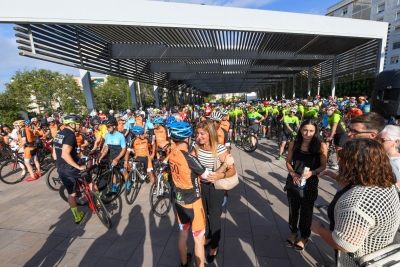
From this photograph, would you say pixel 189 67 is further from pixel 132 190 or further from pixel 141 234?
pixel 141 234

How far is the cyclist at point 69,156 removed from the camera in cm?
314

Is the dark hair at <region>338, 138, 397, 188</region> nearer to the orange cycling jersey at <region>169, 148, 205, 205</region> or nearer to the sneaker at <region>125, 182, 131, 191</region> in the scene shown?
the orange cycling jersey at <region>169, 148, 205, 205</region>

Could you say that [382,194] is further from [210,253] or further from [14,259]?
[14,259]

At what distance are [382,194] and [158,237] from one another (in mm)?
2976

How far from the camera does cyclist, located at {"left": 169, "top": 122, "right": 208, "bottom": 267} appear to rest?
78.4 inches

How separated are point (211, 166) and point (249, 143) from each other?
580 cm

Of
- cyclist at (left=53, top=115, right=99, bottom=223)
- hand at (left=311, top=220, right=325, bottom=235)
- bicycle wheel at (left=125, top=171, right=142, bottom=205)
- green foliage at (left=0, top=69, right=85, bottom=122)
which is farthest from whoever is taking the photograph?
green foliage at (left=0, top=69, right=85, bottom=122)

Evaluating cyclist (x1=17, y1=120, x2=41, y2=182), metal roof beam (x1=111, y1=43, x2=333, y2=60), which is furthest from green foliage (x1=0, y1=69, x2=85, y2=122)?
cyclist (x1=17, y1=120, x2=41, y2=182)

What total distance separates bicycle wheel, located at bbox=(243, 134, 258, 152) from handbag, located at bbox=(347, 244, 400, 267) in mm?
6388

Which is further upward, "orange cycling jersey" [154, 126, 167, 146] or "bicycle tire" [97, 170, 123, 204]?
"orange cycling jersey" [154, 126, 167, 146]

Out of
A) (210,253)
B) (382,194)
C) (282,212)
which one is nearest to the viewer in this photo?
(382,194)

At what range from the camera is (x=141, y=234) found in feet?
10.3

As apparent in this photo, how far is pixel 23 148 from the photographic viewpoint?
237 inches

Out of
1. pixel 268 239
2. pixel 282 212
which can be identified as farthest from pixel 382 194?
pixel 282 212
